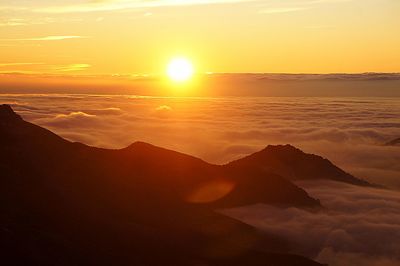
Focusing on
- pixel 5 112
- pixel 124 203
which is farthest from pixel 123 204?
pixel 5 112

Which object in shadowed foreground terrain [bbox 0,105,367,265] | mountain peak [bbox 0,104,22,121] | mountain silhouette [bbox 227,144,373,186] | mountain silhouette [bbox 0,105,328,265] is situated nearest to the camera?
mountain silhouette [bbox 0,105,328,265]

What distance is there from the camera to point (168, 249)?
6506 cm

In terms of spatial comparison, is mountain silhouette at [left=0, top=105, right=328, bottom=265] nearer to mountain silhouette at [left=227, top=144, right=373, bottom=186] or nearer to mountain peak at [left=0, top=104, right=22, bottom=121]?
mountain peak at [left=0, top=104, right=22, bottom=121]

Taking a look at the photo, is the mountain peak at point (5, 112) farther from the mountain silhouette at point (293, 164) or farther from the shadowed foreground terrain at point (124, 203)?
the mountain silhouette at point (293, 164)

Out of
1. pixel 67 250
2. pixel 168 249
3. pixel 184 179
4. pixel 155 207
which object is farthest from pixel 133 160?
pixel 67 250

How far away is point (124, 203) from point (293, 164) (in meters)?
69.5

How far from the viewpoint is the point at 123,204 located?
7912 cm

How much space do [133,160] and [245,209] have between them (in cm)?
2196

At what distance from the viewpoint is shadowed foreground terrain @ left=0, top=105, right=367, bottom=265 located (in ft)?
186

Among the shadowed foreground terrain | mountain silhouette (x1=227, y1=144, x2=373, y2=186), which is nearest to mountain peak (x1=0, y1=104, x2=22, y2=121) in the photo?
the shadowed foreground terrain

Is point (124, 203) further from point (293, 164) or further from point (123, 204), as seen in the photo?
point (293, 164)

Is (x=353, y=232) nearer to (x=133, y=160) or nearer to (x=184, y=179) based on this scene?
(x=184, y=179)

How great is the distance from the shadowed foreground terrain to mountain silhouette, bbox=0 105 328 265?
0.51 ft

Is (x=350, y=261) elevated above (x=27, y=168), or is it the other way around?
(x=27, y=168)
